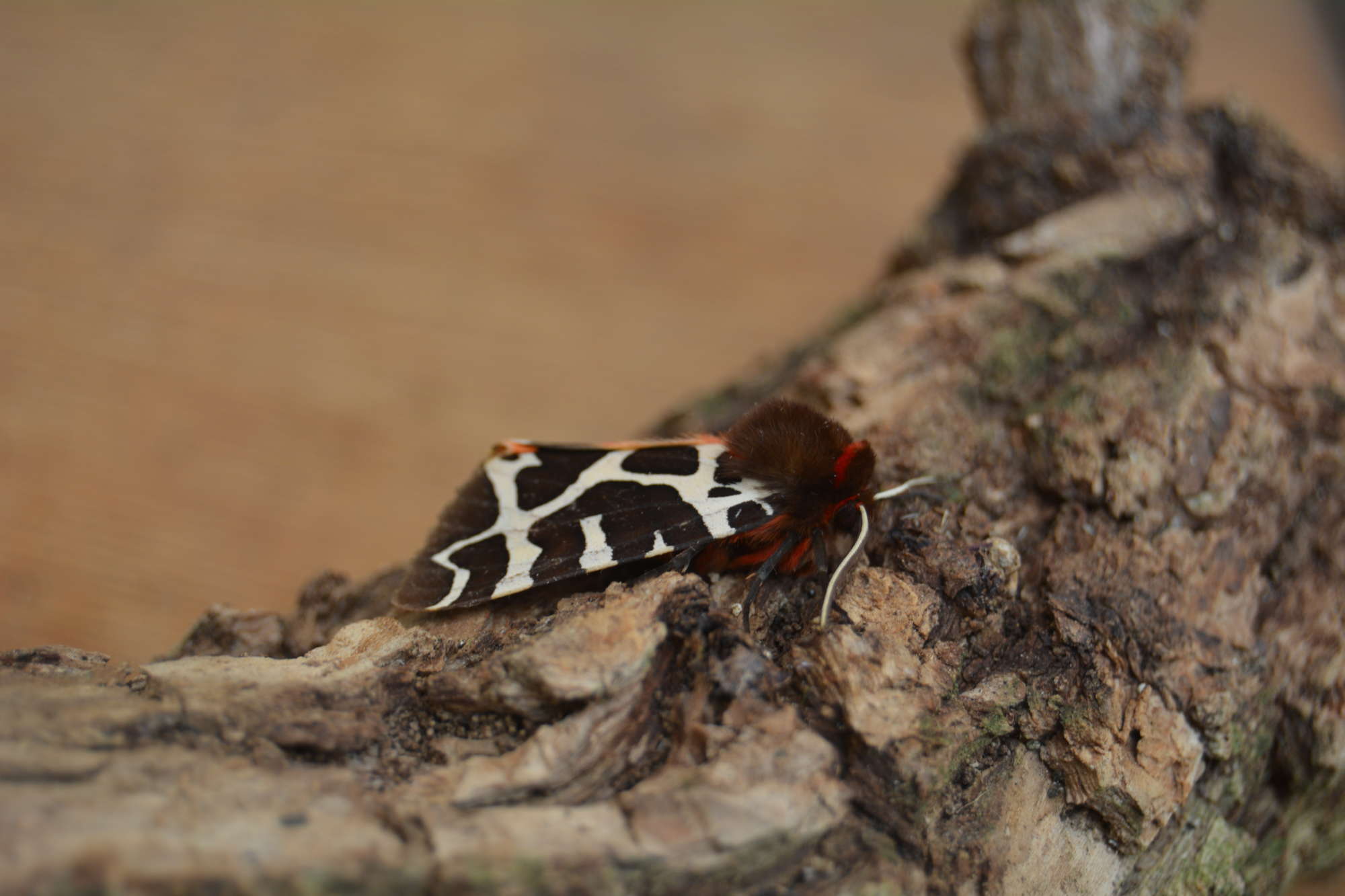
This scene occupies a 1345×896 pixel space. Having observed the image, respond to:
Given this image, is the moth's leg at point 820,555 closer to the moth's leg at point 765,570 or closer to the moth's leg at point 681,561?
the moth's leg at point 765,570

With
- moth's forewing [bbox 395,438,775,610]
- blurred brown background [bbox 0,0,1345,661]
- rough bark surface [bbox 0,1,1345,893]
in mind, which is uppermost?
blurred brown background [bbox 0,0,1345,661]

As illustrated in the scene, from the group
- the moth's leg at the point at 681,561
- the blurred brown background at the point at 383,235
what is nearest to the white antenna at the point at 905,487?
the moth's leg at the point at 681,561

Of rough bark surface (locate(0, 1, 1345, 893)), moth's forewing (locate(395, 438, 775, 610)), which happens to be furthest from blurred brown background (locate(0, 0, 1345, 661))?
moth's forewing (locate(395, 438, 775, 610))

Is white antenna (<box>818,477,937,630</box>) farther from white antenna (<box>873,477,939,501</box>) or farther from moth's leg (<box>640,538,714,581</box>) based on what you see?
moth's leg (<box>640,538,714,581</box>)

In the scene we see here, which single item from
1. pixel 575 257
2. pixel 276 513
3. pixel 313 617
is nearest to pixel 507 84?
pixel 575 257

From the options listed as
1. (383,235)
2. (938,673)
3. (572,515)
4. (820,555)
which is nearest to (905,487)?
(820,555)
